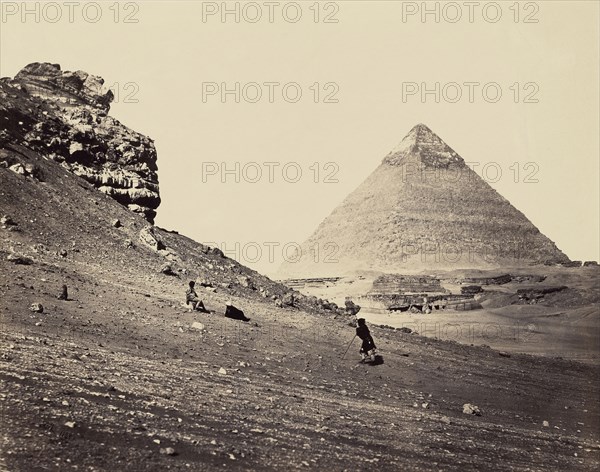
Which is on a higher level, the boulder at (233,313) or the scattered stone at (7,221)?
the scattered stone at (7,221)

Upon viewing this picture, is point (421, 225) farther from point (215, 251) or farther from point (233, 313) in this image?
point (233, 313)

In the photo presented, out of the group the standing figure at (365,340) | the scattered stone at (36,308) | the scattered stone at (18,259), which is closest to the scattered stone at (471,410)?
the standing figure at (365,340)

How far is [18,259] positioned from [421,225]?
11835 cm

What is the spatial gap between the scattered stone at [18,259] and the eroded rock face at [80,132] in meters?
6.88

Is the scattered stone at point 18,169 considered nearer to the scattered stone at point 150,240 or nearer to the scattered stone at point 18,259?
the scattered stone at point 150,240

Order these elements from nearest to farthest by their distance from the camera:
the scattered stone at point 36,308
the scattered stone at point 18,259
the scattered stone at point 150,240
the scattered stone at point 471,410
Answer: the scattered stone at point 471,410
the scattered stone at point 36,308
the scattered stone at point 18,259
the scattered stone at point 150,240

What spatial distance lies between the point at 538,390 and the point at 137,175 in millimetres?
15628

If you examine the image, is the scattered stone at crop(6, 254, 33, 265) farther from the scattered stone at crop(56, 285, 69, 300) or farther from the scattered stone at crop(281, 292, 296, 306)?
the scattered stone at crop(281, 292, 296, 306)

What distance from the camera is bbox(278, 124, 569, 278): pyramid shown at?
4737 inches

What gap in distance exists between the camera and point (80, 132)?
72.5ft

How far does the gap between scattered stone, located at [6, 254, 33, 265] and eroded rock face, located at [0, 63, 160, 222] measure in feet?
22.6

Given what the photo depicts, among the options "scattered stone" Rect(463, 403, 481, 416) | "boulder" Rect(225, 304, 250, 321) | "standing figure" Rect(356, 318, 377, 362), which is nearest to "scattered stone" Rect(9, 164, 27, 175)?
"boulder" Rect(225, 304, 250, 321)

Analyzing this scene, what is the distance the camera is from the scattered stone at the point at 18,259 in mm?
12906

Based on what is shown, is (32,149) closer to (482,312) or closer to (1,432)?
(1,432)
